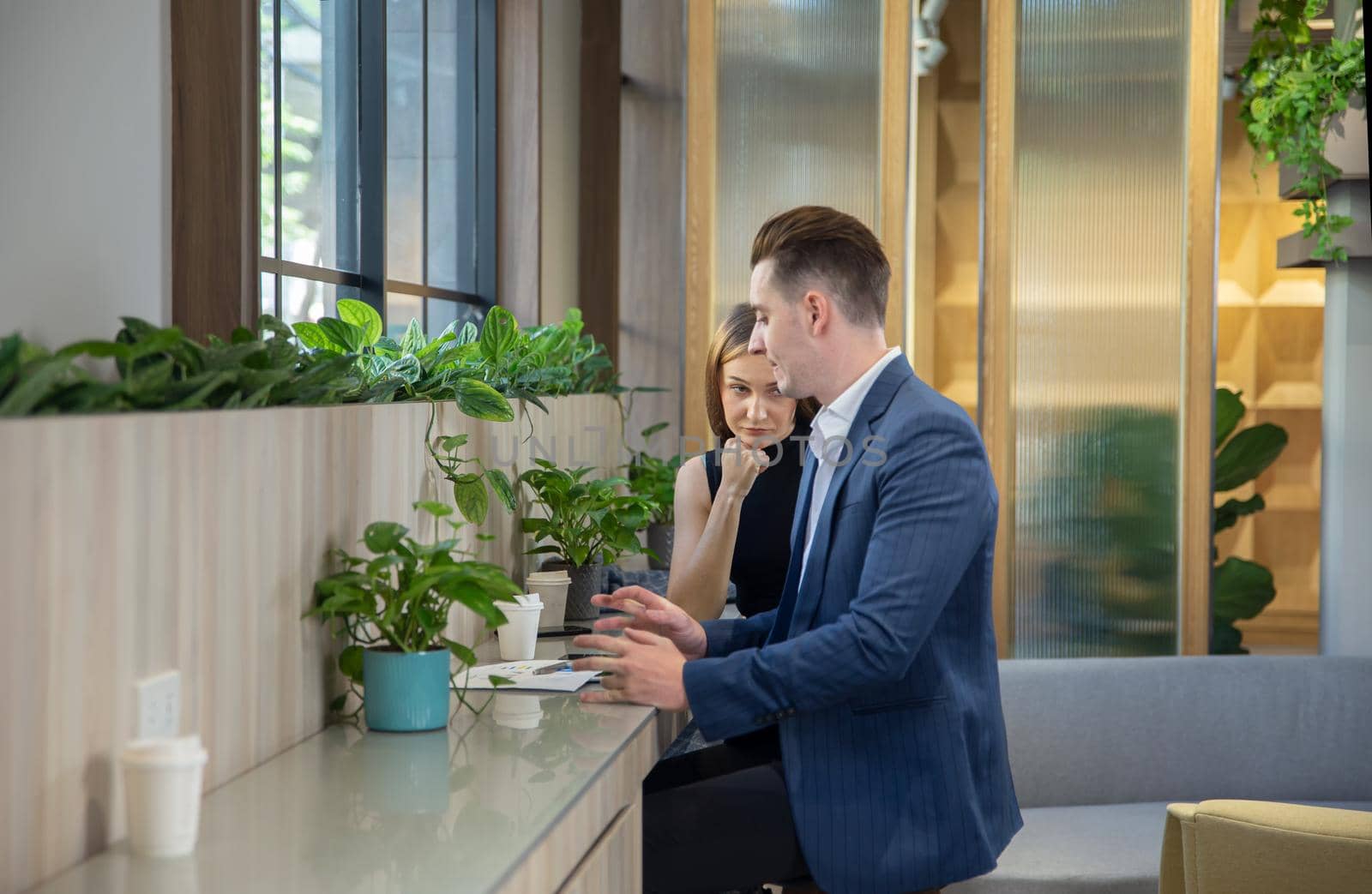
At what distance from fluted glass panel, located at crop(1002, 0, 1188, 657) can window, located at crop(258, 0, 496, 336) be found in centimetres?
157

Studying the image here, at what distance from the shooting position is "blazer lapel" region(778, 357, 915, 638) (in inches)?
72.0

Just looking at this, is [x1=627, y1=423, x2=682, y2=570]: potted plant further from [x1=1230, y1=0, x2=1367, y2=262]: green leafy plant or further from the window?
[x1=1230, y1=0, x2=1367, y2=262]: green leafy plant

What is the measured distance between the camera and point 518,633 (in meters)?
2.09

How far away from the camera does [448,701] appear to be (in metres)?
1.66

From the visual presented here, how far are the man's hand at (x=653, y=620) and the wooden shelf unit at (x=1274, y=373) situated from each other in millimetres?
4868

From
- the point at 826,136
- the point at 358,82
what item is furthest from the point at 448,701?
the point at 826,136

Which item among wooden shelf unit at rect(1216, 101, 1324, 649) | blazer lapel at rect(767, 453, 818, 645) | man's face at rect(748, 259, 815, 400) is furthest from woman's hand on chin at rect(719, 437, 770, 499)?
wooden shelf unit at rect(1216, 101, 1324, 649)

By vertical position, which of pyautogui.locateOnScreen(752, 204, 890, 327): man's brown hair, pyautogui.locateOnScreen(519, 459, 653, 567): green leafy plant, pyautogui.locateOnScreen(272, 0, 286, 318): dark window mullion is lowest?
pyautogui.locateOnScreen(519, 459, 653, 567): green leafy plant

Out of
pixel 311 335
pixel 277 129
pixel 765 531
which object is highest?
pixel 277 129

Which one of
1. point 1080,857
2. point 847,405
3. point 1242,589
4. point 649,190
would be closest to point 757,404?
point 847,405

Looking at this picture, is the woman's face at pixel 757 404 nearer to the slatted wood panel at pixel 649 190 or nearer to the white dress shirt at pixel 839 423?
the white dress shirt at pixel 839 423

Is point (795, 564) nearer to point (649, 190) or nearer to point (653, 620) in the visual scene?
point (653, 620)

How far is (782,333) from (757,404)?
0.73 meters

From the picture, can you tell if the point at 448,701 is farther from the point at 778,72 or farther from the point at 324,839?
the point at 778,72
